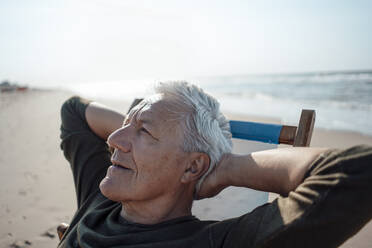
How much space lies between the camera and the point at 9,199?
13.1 ft

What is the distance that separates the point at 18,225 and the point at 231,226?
3.02m

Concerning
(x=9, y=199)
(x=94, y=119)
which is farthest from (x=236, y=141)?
(x=9, y=199)

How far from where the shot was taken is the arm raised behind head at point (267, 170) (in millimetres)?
1113

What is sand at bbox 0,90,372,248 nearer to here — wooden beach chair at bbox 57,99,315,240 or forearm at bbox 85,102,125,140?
wooden beach chair at bbox 57,99,315,240

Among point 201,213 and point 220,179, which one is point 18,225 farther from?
point 220,179

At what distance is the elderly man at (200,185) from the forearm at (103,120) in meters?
0.37

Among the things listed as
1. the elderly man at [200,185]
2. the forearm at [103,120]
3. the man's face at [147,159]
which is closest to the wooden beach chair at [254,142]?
the forearm at [103,120]

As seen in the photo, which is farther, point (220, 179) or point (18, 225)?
point (18, 225)

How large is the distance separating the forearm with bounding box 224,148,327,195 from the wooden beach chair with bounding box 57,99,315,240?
60 centimetres

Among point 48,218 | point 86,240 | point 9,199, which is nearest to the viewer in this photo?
point 86,240

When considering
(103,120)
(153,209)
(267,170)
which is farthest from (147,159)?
(103,120)

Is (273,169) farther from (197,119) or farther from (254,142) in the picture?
(254,142)

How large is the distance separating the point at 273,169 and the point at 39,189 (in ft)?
14.0

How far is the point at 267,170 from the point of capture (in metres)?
1.23
